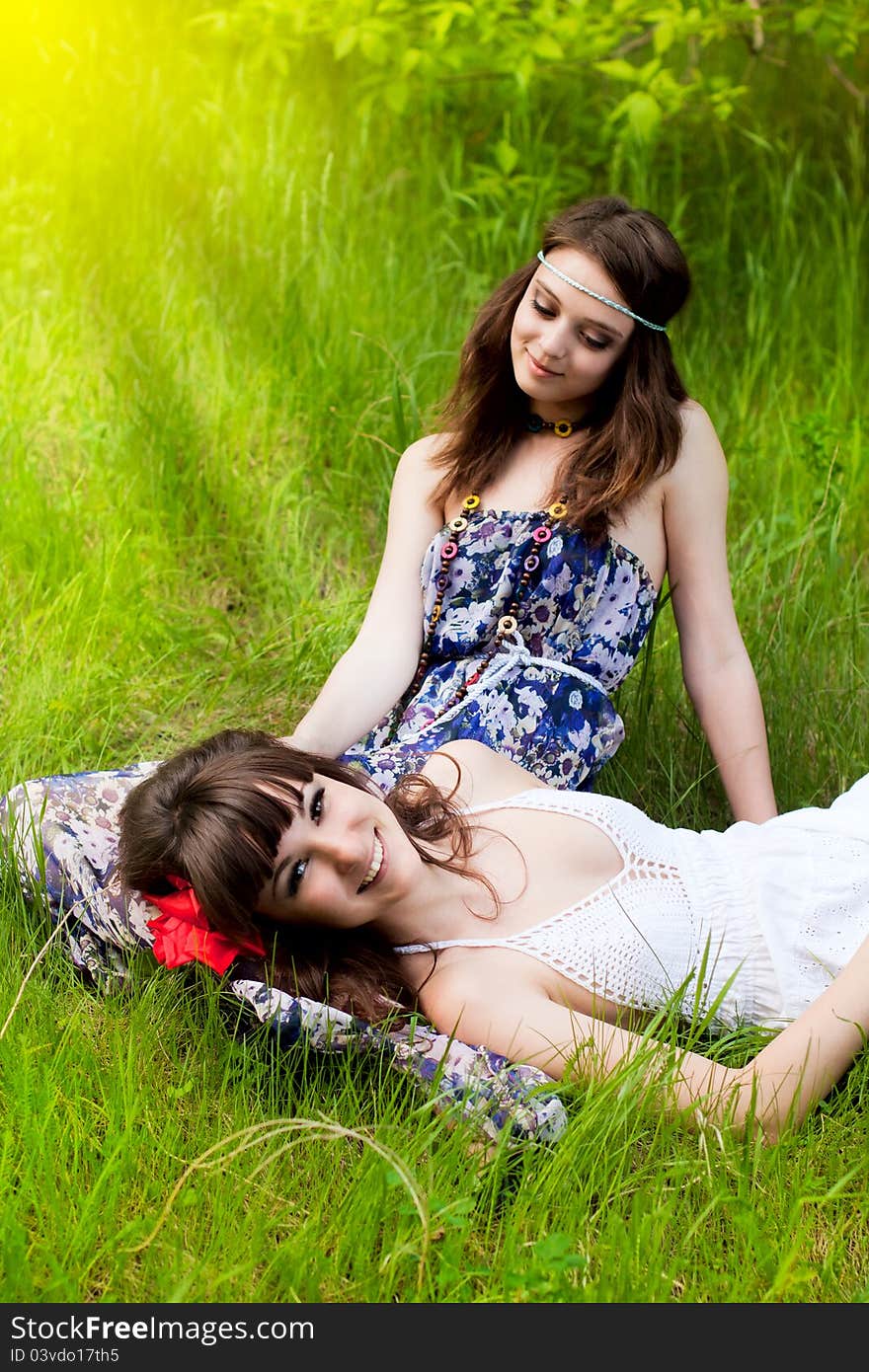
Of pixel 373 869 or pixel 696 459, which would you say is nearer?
pixel 373 869

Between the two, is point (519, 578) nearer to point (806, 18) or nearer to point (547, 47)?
point (547, 47)

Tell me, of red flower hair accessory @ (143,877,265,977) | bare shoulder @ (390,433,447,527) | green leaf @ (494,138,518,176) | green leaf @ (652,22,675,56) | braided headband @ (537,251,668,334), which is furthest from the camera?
green leaf @ (494,138,518,176)

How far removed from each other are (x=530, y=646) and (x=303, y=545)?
4.01 ft

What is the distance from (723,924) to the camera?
2381 millimetres

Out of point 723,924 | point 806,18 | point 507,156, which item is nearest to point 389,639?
point 723,924

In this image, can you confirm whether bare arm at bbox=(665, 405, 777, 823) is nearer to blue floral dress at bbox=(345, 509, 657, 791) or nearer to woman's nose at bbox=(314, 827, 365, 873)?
blue floral dress at bbox=(345, 509, 657, 791)

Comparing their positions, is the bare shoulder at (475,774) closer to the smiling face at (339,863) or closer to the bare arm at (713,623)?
the smiling face at (339,863)

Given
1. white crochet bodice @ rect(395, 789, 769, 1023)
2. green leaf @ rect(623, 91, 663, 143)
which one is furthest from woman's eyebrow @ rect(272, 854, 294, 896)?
green leaf @ rect(623, 91, 663, 143)

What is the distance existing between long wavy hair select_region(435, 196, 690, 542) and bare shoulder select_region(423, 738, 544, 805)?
1.72 ft

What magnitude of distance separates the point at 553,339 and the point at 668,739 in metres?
1.00

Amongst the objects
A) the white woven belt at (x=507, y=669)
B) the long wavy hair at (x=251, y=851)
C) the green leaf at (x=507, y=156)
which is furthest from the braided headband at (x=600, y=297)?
the green leaf at (x=507, y=156)

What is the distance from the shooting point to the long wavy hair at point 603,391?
2.72m

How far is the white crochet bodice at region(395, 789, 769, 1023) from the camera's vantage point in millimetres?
2279
